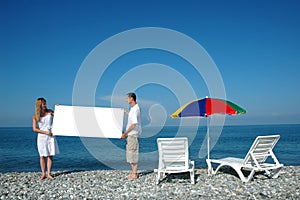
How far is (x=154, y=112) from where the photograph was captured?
10.1m

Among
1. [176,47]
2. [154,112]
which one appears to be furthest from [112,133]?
[176,47]

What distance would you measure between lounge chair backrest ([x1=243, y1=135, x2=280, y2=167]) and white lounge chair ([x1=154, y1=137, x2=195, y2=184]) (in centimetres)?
138

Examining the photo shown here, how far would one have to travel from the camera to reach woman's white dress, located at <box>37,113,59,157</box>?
8.02m

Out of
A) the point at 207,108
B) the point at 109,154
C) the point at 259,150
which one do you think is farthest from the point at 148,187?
the point at 109,154

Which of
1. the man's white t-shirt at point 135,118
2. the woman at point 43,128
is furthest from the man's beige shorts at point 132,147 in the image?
the woman at point 43,128

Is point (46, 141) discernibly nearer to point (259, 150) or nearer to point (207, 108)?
point (207, 108)

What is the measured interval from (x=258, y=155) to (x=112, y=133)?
12.4 feet

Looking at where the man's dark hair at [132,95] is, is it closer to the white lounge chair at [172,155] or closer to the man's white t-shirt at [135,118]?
the man's white t-shirt at [135,118]

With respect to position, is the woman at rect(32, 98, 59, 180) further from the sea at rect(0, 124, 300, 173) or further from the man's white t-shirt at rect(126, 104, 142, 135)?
the sea at rect(0, 124, 300, 173)

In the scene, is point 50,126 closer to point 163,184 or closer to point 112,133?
point 112,133

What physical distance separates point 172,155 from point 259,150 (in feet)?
6.83

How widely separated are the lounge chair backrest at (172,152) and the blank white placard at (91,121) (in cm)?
147

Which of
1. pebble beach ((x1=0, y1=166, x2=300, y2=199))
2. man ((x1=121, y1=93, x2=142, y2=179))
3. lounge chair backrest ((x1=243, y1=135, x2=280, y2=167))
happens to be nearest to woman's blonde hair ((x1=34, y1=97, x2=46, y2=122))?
pebble beach ((x1=0, y1=166, x2=300, y2=199))

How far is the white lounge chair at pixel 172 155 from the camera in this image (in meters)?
7.44
